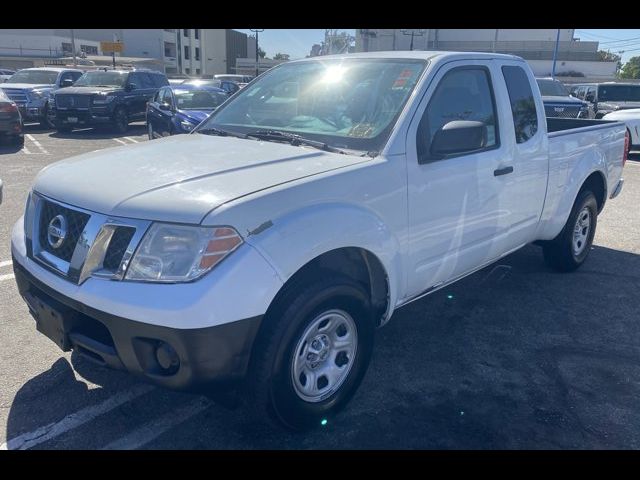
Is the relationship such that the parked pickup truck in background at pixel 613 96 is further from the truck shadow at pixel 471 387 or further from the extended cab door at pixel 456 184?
the extended cab door at pixel 456 184

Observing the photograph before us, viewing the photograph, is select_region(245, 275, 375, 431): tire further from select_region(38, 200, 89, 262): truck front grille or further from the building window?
the building window

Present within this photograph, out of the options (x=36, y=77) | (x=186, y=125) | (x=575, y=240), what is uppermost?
(x=36, y=77)

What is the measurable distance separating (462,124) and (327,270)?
1.21 metres

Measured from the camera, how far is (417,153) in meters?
3.23

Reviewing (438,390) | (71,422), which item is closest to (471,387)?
(438,390)

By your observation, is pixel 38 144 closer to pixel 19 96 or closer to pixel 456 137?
pixel 19 96

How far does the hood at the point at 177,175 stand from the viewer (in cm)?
246

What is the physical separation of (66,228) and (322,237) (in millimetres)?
1258

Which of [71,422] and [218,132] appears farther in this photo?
[218,132]

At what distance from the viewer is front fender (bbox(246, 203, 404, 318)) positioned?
246 cm

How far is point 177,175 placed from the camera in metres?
2.78

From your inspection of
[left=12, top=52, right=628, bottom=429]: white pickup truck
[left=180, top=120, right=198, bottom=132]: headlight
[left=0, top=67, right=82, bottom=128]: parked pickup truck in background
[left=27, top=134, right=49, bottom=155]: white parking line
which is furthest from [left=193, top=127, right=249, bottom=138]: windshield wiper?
[left=0, top=67, right=82, bottom=128]: parked pickup truck in background

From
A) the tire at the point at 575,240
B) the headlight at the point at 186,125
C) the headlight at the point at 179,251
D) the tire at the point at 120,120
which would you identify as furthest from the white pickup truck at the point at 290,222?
the tire at the point at 120,120

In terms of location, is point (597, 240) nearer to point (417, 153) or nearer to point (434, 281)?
point (434, 281)
